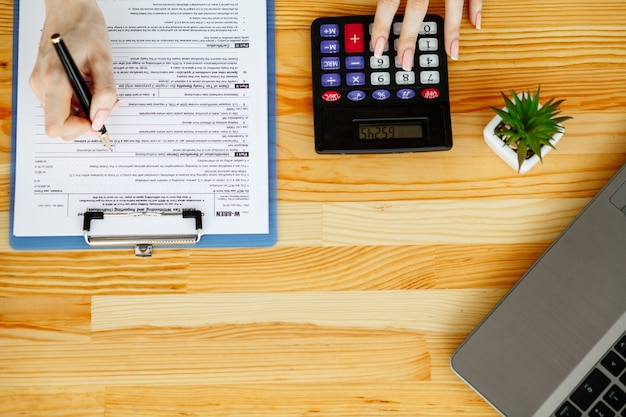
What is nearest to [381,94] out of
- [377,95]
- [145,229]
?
[377,95]

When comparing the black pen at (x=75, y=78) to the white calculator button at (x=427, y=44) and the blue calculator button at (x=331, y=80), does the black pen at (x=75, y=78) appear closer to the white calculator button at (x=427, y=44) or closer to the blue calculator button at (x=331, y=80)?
the blue calculator button at (x=331, y=80)

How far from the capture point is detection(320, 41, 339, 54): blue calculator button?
0.63 m

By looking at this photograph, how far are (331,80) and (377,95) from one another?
0.05 m

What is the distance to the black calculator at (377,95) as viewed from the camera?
62 centimetres

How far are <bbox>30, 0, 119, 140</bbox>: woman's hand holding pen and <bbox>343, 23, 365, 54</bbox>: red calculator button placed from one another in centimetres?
26

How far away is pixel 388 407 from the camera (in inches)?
24.1

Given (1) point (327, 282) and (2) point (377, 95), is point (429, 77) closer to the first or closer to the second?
(2) point (377, 95)

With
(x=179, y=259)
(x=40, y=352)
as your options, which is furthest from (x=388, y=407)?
(x=40, y=352)

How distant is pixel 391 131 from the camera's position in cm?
63

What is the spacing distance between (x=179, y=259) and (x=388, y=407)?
0.28m

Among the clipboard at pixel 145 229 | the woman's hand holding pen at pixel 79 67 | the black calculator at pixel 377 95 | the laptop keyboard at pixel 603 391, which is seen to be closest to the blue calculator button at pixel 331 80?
the black calculator at pixel 377 95

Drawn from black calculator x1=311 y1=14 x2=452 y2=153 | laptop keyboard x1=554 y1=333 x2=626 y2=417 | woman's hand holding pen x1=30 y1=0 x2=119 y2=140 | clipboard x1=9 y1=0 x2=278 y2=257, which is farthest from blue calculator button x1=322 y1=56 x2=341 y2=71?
laptop keyboard x1=554 y1=333 x2=626 y2=417

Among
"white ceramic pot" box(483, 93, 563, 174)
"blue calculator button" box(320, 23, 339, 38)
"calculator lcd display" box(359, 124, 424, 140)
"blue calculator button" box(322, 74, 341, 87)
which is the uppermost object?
"blue calculator button" box(320, 23, 339, 38)

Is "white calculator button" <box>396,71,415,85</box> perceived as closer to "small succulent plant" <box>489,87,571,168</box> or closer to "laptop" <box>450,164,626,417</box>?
"small succulent plant" <box>489,87,571,168</box>
